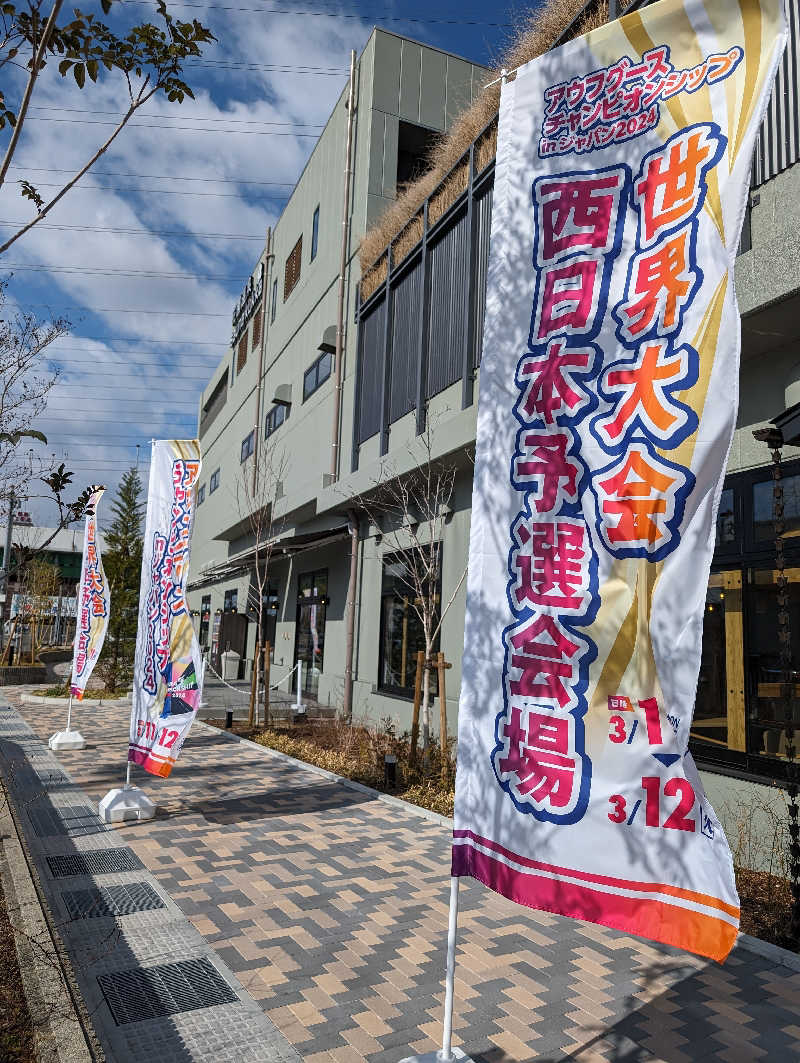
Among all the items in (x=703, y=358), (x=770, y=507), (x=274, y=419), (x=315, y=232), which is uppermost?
(x=315, y=232)

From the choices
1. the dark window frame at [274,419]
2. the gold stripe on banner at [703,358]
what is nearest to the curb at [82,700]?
the dark window frame at [274,419]

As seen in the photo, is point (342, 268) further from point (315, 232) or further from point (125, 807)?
point (125, 807)

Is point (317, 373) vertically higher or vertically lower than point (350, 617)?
higher

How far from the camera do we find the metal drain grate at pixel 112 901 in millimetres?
5562

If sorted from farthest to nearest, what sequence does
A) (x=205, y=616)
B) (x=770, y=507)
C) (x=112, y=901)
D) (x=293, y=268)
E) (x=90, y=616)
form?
1. (x=205, y=616)
2. (x=293, y=268)
3. (x=90, y=616)
4. (x=770, y=507)
5. (x=112, y=901)

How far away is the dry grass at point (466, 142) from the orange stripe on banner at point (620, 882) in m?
8.02

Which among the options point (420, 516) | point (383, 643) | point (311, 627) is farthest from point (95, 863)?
point (311, 627)

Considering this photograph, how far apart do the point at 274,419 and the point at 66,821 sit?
1977 cm

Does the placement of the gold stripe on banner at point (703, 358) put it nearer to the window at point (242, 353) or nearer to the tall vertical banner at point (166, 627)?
the tall vertical banner at point (166, 627)

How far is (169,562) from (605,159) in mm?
6209

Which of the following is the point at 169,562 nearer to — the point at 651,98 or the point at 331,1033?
the point at 331,1033

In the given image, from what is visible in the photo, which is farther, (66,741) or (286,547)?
(286,547)

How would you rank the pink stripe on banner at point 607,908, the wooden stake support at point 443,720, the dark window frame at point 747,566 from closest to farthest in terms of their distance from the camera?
the pink stripe on banner at point 607,908 → the dark window frame at point 747,566 → the wooden stake support at point 443,720

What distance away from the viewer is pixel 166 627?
7.93 meters
